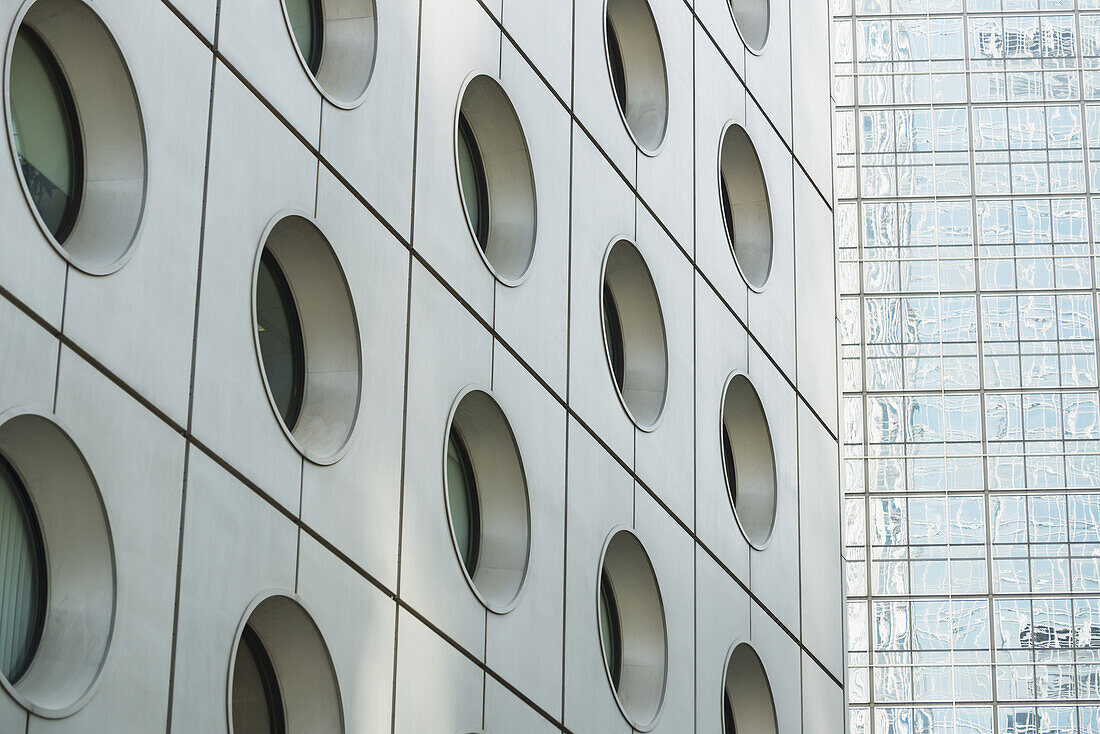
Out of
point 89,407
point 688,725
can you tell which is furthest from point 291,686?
point 688,725

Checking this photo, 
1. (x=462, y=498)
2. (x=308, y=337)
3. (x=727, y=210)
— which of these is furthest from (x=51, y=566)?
(x=727, y=210)

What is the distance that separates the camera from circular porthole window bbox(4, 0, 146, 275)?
39.0 feet

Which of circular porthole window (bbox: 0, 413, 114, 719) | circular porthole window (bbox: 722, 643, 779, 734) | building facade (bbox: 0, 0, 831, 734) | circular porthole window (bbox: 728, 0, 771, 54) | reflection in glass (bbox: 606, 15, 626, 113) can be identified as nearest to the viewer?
circular porthole window (bbox: 0, 413, 114, 719)

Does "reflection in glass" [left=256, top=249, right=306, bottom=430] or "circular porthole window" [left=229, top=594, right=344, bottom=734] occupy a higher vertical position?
"reflection in glass" [left=256, top=249, right=306, bottom=430]

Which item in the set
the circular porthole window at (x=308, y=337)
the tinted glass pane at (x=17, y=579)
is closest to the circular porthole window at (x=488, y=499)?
the circular porthole window at (x=308, y=337)

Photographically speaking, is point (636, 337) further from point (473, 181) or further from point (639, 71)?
point (473, 181)

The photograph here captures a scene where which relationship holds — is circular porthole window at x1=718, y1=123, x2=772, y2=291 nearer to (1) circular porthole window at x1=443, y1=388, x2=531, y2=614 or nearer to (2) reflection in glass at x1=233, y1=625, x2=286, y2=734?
(1) circular porthole window at x1=443, y1=388, x2=531, y2=614

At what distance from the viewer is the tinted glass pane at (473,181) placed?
1808cm

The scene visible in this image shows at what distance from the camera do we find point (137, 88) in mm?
12281

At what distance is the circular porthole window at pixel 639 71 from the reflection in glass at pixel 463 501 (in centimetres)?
656

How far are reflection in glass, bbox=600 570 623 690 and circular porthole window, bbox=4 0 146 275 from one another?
920 centimetres

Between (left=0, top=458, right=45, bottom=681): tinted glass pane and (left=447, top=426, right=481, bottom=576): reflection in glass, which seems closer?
(left=0, top=458, right=45, bottom=681): tinted glass pane

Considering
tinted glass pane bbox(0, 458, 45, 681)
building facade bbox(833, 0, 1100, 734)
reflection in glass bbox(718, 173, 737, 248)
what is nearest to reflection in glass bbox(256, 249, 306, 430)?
tinted glass pane bbox(0, 458, 45, 681)

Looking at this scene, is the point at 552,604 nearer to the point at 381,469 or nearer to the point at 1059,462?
the point at 381,469
